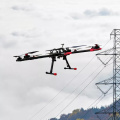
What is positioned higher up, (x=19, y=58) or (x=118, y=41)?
(x=118, y=41)

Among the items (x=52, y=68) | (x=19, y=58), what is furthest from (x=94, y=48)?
(x=19, y=58)

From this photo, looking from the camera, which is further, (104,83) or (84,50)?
(104,83)

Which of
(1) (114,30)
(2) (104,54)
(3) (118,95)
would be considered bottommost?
(3) (118,95)

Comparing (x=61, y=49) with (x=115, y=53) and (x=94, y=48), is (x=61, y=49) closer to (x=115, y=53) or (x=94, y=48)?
(x=94, y=48)

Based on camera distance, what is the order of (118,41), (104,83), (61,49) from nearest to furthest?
(61,49)
(104,83)
(118,41)

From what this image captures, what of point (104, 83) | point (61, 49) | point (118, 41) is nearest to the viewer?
point (61, 49)

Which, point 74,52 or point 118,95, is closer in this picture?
point 74,52

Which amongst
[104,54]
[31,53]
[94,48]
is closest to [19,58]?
[31,53]

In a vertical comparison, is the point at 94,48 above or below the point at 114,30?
below

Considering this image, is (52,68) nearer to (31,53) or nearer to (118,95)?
(31,53)
